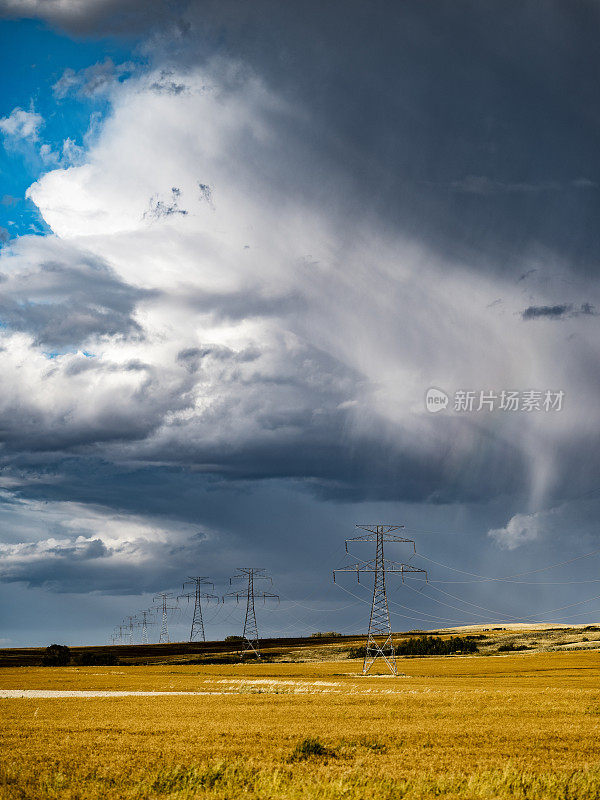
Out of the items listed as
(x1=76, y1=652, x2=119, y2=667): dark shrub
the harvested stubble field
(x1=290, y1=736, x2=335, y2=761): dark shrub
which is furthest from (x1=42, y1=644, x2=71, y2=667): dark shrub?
(x1=290, y1=736, x2=335, y2=761): dark shrub

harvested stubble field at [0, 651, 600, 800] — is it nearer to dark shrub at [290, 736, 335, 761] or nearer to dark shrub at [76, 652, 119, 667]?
dark shrub at [290, 736, 335, 761]

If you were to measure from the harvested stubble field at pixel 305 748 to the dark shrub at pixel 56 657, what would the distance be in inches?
5293

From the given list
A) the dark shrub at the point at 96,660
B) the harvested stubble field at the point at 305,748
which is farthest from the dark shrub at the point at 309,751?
the dark shrub at the point at 96,660

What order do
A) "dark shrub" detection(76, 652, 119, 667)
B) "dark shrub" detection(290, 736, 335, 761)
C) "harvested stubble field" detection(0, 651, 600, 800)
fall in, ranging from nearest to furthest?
"harvested stubble field" detection(0, 651, 600, 800)
"dark shrub" detection(290, 736, 335, 761)
"dark shrub" detection(76, 652, 119, 667)

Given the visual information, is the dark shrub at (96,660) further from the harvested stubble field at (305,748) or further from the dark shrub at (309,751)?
the dark shrub at (309,751)

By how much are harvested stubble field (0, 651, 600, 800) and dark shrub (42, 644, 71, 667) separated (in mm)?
134452

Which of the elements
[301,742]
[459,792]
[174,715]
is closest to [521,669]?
[174,715]

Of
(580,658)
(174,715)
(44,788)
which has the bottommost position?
(580,658)

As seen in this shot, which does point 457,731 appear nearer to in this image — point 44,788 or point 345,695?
point 44,788

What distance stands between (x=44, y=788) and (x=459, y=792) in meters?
12.5

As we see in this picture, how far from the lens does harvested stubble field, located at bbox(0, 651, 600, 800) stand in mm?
22172

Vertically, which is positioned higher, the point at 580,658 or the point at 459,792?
the point at 459,792

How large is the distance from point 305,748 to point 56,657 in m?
174

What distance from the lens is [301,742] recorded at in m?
31.0
